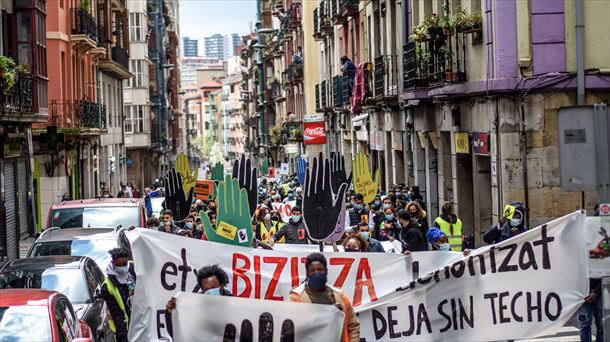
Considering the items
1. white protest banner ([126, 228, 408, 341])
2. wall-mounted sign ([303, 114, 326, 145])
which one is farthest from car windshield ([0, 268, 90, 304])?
wall-mounted sign ([303, 114, 326, 145])

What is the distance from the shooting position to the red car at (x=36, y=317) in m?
10.1

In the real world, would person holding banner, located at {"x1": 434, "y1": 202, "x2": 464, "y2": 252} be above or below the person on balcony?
below

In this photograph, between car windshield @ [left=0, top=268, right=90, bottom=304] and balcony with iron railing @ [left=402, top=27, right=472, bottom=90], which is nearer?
car windshield @ [left=0, top=268, right=90, bottom=304]

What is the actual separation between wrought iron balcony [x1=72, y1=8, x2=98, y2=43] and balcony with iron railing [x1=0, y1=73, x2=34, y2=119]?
12375 millimetres

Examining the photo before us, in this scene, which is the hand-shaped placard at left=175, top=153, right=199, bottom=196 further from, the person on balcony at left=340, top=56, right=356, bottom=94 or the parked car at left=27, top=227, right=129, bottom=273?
the person on balcony at left=340, top=56, right=356, bottom=94

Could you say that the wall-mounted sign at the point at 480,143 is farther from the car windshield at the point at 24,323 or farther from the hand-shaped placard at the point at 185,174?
the car windshield at the point at 24,323

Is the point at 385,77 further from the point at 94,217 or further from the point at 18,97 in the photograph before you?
the point at 94,217

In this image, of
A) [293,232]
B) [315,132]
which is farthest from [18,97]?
[315,132]

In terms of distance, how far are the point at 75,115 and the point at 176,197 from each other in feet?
59.3

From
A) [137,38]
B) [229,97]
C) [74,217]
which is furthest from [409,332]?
[229,97]

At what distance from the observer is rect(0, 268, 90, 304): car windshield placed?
13.4m

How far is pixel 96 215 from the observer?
2086cm

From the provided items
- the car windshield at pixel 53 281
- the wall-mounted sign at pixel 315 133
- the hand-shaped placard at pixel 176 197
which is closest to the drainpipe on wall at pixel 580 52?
the hand-shaped placard at pixel 176 197

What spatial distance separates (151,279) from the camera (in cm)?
1144
